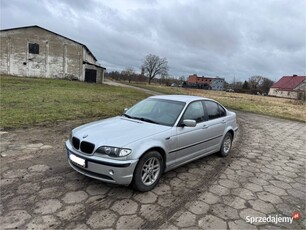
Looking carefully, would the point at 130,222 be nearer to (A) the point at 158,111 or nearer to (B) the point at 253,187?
(A) the point at 158,111

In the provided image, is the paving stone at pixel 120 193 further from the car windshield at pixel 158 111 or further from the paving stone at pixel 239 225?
the paving stone at pixel 239 225

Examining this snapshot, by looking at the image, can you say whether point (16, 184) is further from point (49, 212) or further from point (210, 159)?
point (210, 159)

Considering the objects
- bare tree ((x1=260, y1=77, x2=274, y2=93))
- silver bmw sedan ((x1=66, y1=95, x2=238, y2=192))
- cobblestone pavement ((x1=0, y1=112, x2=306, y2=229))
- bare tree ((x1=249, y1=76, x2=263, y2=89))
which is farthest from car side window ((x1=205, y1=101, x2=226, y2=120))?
bare tree ((x1=249, y1=76, x2=263, y2=89))

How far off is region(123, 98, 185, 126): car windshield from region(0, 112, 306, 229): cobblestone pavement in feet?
3.42

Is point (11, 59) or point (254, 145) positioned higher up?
point (11, 59)

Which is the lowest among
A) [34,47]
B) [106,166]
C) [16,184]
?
[16,184]

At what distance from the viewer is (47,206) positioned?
3.14 m

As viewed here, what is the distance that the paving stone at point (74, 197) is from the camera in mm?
3299

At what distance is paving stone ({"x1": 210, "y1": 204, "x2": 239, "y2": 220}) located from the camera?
315cm

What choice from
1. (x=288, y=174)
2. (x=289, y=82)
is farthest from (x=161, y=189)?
(x=289, y=82)

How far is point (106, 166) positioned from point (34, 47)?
111 ft

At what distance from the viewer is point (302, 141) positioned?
8.30 meters

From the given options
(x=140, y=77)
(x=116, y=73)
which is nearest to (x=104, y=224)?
(x=140, y=77)

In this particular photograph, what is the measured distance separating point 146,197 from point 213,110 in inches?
108
